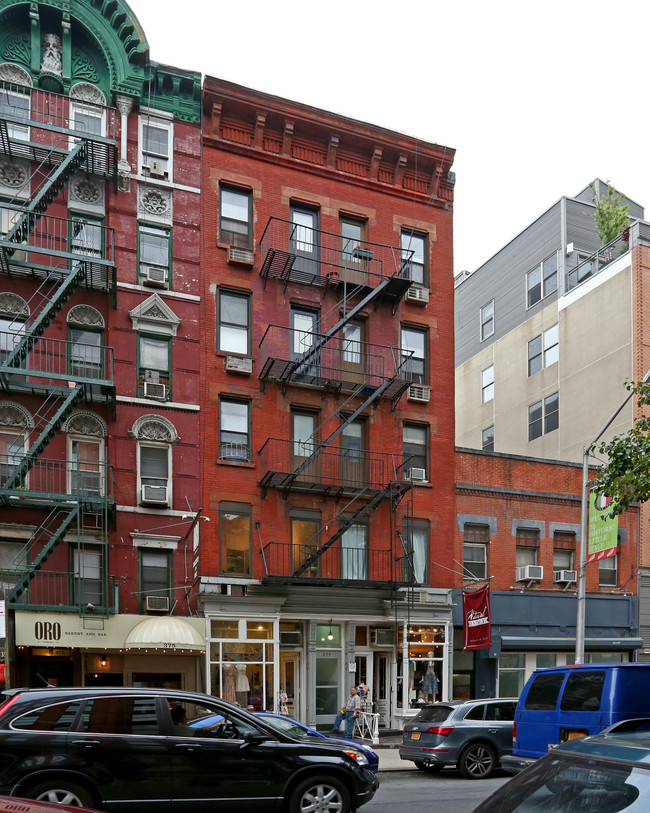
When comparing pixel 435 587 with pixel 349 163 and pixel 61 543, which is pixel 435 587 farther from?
pixel 349 163

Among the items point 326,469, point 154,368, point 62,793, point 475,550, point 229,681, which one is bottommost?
point 229,681

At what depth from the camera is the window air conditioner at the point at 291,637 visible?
87.1 ft

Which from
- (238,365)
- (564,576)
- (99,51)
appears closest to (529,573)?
(564,576)

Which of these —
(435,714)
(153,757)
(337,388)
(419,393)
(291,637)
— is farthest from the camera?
(419,393)

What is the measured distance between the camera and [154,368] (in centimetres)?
2616

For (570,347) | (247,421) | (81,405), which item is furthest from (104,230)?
(570,347)

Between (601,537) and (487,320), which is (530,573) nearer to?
(601,537)

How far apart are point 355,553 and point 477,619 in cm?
419

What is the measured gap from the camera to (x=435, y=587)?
93.4 ft

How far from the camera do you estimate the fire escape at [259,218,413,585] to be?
26.9m

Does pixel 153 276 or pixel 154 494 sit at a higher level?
pixel 153 276

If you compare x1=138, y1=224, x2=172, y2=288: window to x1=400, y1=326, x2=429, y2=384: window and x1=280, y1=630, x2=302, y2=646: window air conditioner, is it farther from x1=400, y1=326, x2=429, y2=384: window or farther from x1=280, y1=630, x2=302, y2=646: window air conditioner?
x1=280, y1=630, x2=302, y2=646: window air conditioner

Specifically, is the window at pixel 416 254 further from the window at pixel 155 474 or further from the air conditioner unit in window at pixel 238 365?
the window at pixel 155 474

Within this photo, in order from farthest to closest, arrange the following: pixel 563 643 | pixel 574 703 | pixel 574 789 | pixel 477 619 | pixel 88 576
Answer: pixel 563 643, pixel 477 619, pixel 88 576, pixel 574 703, pixel 574 789
